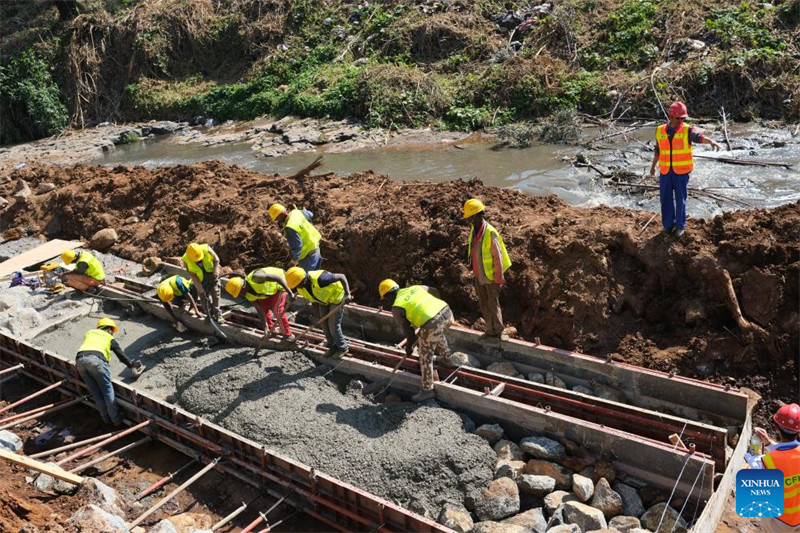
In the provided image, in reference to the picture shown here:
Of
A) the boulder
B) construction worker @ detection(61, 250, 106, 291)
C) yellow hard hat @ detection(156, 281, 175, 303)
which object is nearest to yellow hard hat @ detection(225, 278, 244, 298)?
yellow hard hat @ detection(156, 281, 175, 303)

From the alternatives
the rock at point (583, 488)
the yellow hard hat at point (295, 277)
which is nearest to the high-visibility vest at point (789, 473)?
the rock at point (583, 488)

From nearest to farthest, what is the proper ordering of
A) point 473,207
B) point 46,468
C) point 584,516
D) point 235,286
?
point 584,516
point 46,468
point 473,207
point 235,286

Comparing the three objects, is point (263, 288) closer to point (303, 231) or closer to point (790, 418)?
point (303, 231)

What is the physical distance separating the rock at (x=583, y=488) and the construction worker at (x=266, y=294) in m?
4.03

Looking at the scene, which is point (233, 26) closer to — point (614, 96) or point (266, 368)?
point (614, 96)

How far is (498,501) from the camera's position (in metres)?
5.86

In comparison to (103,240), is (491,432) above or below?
below

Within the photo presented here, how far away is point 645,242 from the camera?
801 centimetres

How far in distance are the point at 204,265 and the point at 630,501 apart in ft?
20.4

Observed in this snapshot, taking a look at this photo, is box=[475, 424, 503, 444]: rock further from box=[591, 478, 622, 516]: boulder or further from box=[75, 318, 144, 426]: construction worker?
box=[75, 318, 144, 426]: construction worker

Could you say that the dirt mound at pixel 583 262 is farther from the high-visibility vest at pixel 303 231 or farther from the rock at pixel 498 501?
the rock at pixel 498 501

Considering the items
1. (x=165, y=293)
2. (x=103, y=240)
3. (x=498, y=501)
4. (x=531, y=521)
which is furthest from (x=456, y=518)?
(x=103, y=240)

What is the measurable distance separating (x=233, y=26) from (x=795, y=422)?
27.8 metres

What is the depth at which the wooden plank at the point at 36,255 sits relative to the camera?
12773mm
